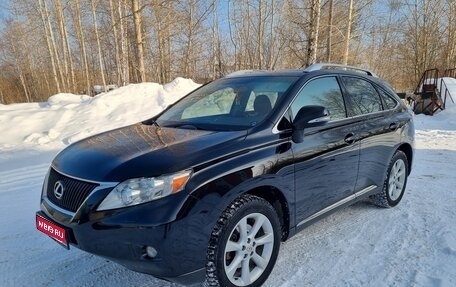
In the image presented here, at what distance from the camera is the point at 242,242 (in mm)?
2480

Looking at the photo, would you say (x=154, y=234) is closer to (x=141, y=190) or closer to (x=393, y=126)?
(x=141, y=190)

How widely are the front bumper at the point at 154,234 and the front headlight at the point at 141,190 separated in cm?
4

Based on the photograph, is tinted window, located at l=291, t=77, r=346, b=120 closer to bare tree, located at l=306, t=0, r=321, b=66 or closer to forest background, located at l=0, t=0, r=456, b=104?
bare tree, located at l=306, t=0, r=321, b=66

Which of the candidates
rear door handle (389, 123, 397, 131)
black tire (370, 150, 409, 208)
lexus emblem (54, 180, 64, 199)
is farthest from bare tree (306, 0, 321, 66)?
lexus emblem (54, 180, 64, 199)

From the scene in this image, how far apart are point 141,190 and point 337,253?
6.43ft

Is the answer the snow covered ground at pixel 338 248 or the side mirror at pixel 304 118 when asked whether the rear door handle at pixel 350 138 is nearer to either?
the side mirror at pixel 304 118

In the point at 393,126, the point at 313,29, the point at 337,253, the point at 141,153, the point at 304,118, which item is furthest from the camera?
the point at 313,29

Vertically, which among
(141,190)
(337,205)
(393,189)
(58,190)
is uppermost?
(141,190)

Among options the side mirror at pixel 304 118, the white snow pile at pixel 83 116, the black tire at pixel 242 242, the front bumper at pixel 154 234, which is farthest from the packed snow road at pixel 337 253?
the white snow pile at pixel 83 116

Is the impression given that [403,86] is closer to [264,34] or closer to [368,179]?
[264,34]

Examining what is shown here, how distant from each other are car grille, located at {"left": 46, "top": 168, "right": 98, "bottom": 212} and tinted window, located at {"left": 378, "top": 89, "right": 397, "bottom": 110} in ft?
11.4

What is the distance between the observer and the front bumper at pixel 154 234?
6.73 feet

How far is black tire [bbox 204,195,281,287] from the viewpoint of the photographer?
2283mm

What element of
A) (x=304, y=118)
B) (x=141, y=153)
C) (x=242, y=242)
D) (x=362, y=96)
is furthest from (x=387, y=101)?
(x=141, y=153)
